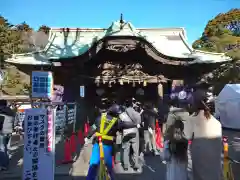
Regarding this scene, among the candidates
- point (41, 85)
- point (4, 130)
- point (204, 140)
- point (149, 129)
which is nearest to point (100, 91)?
point (149, 129)

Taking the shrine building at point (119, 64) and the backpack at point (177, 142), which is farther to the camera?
the shrine building at point (119, 64)

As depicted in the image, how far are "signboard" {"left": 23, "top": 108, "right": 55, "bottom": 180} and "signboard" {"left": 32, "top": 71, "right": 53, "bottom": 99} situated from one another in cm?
49

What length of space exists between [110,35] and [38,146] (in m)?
5.22

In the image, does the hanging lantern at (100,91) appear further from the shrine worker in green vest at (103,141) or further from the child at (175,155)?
the child at (175,155)

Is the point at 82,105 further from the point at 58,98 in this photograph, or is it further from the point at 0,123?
the point at 0,123

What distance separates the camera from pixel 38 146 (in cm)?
Result: 505

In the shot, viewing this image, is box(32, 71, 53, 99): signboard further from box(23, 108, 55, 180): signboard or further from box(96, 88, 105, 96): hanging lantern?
box(96, 88, 105, 96): hanging lantern

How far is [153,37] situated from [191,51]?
244 centimetres

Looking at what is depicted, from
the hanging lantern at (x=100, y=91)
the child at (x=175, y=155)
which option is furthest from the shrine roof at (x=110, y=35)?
the child at (x=175, y=155)

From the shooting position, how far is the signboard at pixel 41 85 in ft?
18.3

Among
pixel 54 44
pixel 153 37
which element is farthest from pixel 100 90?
pixel 153 37

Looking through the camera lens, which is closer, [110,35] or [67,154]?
[67,154]

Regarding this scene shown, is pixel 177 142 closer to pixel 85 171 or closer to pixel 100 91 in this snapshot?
pixel 85 171

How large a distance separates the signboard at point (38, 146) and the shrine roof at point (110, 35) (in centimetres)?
472
